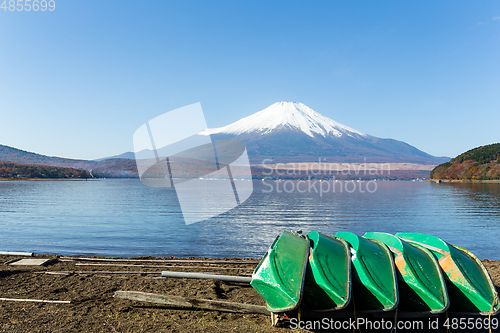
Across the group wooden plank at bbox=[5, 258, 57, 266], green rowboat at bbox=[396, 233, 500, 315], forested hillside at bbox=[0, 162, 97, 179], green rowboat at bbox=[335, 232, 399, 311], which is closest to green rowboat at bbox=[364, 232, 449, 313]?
green rowboat at bbox=[335, 232, 399, 311]

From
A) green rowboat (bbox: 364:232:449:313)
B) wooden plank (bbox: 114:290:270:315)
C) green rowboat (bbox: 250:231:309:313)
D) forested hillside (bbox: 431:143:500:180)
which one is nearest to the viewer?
green rowboat (bbox: 250:231:309:313)

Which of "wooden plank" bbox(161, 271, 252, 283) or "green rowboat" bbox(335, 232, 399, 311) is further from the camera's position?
"wooden plank" bbox(161, 271, 252, 283)

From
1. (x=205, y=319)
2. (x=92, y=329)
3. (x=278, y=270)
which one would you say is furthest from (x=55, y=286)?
(x=278, y=270)

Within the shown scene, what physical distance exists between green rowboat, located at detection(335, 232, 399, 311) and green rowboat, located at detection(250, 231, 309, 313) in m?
0.98

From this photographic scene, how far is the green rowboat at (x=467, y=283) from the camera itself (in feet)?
18.3

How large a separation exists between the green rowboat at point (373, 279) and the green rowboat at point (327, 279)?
24 centimetres

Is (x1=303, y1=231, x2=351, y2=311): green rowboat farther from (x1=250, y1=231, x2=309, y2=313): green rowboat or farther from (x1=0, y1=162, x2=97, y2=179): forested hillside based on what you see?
(x1=0, y1=162, x2=97, y2=179): forested hillside

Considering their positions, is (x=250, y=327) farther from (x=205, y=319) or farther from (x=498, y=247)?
(x=498, y=247)

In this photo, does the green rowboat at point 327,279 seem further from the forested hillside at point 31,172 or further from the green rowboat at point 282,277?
the forested hillside at point 31,172

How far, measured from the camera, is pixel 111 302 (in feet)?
21.8

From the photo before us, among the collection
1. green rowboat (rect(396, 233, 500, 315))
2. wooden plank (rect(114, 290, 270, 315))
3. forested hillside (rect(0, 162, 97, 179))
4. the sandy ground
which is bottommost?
the sandy ground

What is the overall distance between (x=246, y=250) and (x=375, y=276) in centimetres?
918

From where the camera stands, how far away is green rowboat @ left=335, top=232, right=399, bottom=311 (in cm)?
535

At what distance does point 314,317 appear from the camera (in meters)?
5.43
